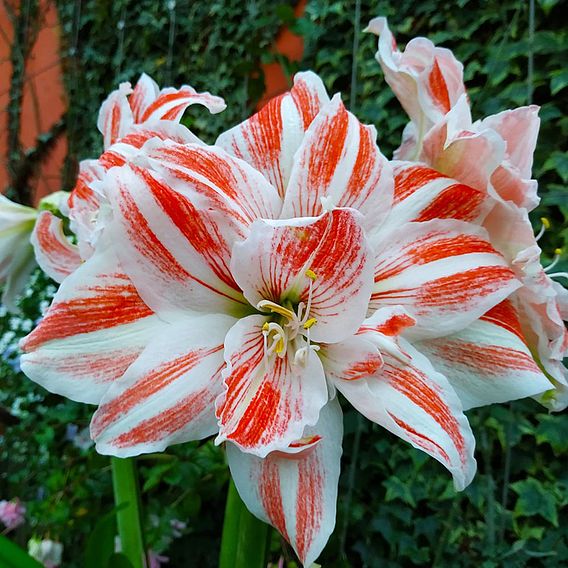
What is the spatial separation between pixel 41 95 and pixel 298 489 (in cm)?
242

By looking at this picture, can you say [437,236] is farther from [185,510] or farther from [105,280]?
[185,510]

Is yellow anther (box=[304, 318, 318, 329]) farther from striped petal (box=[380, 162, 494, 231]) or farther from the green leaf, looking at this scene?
the green leaf

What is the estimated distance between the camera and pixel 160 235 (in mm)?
328

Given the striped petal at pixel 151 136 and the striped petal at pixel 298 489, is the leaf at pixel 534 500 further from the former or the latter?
the striped petal at pixel 151 136

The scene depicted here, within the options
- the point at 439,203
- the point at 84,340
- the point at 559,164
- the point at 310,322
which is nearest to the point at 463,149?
the point at 439,203

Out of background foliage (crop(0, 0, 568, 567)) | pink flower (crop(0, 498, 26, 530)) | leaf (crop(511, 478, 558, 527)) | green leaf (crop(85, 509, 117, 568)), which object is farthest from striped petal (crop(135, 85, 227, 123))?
leaf (crop(511, 478, 558, 527))

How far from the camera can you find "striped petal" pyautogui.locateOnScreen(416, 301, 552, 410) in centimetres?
35

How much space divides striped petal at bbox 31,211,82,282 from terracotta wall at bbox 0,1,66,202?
1.92 m

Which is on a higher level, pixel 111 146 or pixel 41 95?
pixel 111 146

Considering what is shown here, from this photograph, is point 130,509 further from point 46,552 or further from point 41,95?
point 41,95

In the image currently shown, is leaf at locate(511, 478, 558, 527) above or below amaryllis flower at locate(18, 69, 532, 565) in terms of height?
below

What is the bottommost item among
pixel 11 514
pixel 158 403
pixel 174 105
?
pixel 11 514

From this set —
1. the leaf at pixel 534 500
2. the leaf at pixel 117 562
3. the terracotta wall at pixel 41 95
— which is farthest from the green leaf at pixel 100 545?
the terracotta wall at pixel 41 95

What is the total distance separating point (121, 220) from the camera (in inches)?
12.8
